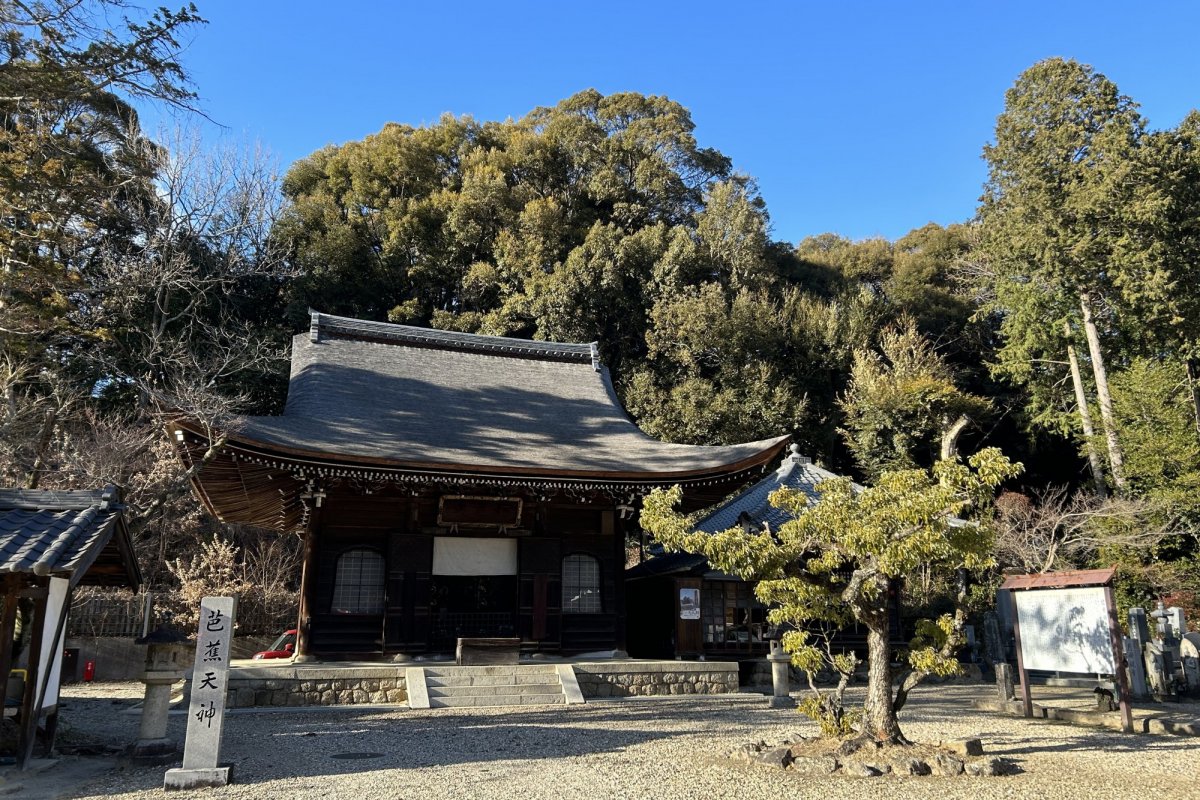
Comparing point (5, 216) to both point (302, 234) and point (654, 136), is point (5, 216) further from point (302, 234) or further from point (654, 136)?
point (654, 136)

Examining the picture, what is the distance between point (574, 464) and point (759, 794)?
723 centimetres

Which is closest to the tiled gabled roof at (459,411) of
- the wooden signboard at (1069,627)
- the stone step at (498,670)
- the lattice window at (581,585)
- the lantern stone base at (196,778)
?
the lattice window at (581,585)

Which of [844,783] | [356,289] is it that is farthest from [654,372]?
[844,783]

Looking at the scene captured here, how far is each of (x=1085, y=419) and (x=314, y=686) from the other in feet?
68.6

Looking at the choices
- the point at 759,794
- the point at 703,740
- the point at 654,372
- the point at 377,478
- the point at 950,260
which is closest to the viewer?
the point at 759,794

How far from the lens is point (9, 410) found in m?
12.3

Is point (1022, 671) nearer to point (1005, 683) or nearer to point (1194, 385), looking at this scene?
point (1005, 683)

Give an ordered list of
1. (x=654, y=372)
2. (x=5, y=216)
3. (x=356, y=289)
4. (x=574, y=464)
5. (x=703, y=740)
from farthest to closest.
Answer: (x=356, y=289), (x=654, y=372), (x=574, y=464), (x=5, y=216), (x=703, y=740)

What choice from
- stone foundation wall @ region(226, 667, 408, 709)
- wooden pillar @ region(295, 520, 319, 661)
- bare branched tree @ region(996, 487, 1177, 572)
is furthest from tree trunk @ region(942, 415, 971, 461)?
wooden pillar @ region(295, 520, 319, 661)

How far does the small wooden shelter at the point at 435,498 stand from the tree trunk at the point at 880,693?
18.0 ft

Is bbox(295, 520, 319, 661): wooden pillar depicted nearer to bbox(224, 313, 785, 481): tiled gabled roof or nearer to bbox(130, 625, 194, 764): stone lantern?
bbox(224, 313, 785, 481): tiled gabled roof

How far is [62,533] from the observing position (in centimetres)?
631

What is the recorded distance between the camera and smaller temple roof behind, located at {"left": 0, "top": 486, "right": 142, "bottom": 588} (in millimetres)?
5801

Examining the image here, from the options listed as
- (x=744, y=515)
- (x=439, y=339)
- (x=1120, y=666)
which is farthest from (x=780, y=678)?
(x=439, y=339)
